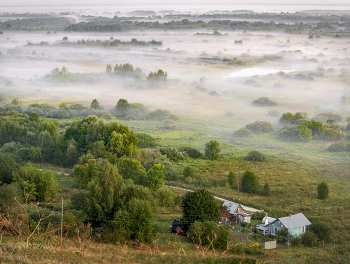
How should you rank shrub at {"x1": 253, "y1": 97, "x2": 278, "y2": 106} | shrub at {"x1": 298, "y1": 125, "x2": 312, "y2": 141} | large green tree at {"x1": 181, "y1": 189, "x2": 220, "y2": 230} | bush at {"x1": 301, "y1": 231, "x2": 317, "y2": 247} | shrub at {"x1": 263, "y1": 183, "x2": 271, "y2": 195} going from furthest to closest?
shrub at {"x1": 253, "y1": 97, "x2": 278, "y2": 106} < shrub at {"x1": 298, "y1": 125, "x2": 312, "y2": 141} < shrub at {"x1": 263, "y1": 183, "x2": 271, "y2": 195} < large green tree at {"x1": 181, "y1": 189, "x2": 220, "y2": 230} < bush at {"x1": 301, "y1": 231, "x2": 317, "y2": 247}

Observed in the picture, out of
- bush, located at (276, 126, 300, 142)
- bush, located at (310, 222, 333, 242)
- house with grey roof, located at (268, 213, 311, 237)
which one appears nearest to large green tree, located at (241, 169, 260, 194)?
house with grey roof, located at (268, 213, 311, 237)

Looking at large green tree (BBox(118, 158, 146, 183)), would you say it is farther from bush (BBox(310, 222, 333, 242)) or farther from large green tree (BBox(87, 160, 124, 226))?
bush (BBox(310, 222, 333, 242))

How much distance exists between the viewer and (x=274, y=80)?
170250mm

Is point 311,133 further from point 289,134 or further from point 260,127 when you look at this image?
point 260,127

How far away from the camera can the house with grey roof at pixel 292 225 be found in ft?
125

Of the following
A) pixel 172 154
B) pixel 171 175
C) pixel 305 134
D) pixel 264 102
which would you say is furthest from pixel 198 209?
pixel 264 102

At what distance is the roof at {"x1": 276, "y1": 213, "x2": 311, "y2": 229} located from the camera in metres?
38.2

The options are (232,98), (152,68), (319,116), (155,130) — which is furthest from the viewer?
(152,68)

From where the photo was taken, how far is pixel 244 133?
354 ft

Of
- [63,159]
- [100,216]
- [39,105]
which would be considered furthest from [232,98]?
[100,216]

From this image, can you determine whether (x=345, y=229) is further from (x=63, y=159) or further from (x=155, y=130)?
(x=155, y=130)

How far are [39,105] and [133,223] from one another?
102985mm

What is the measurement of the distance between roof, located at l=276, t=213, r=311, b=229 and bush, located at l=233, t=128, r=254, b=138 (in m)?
67.0

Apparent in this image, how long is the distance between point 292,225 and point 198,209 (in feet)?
36.1
